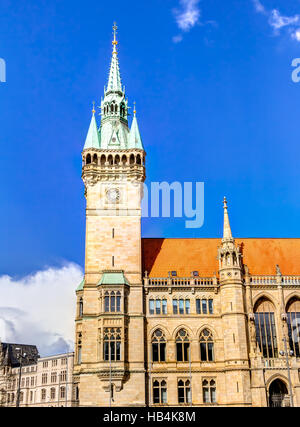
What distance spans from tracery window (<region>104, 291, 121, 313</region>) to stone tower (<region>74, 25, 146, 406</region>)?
0.11m

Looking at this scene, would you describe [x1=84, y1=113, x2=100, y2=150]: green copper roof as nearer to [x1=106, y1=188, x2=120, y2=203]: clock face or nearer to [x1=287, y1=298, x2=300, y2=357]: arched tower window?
[x1=106, y1=188, x2=120, y2=203]: clock face

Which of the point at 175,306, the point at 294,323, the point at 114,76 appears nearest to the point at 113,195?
the point at 175,306

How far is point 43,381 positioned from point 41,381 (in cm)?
90

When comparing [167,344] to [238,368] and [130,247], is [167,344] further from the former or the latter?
[130,247]

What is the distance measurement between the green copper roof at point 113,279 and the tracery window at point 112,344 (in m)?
4.96

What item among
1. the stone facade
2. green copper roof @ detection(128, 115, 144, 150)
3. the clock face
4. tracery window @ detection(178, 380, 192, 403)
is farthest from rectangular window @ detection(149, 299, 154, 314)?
the stone facade

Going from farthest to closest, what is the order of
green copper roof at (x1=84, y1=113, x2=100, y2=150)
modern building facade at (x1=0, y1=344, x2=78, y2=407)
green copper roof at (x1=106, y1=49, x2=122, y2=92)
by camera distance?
modern building facade at (x1=0, y1=344, x2=78, y2=407) → green copper roof at (x1=106, y1=49, x2=122, y2=92) → green copper roof at (x1=84, y1=113, x2=100, y2=150)

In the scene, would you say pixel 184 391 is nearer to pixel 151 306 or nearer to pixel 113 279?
pixel 151 306

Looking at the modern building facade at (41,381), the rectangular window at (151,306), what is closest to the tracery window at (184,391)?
the rectangular window at (151,306)

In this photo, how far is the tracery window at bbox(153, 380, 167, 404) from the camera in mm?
54688

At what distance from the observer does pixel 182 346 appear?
2224 inches
